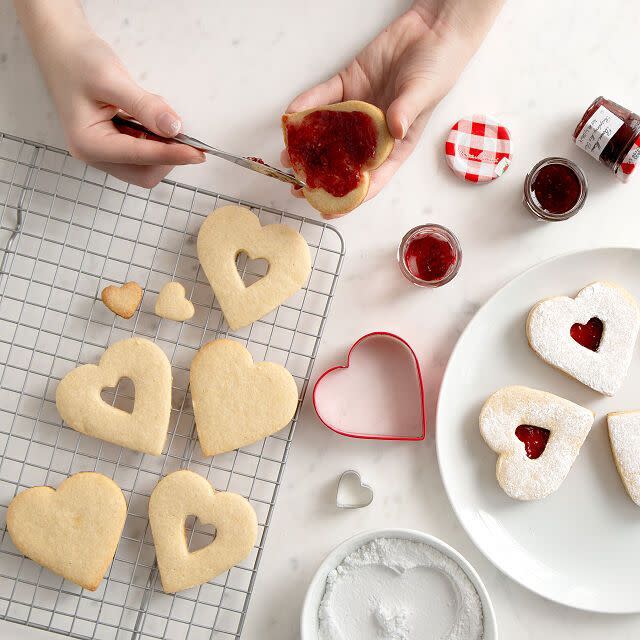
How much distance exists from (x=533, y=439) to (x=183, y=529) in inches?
36.2

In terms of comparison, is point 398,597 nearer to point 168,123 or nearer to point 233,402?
point 233,402

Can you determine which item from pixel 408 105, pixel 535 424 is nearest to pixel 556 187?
pixel 408 105

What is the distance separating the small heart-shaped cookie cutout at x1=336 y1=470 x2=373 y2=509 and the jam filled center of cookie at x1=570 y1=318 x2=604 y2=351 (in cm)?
67

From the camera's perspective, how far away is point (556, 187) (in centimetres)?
193

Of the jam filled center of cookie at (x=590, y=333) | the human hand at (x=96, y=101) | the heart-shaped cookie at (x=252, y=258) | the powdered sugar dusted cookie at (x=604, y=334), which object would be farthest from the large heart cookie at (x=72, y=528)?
the jam filled center of cookie at (x=590, y=333)

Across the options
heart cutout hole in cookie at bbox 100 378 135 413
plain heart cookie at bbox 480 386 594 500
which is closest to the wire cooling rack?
heart cutout hole in cookie at bbox 100 378 135 413

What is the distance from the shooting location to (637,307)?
1940 mm

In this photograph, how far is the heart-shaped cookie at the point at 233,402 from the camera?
183 cm

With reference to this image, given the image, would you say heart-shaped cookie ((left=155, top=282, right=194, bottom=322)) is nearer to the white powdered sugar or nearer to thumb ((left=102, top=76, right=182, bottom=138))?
thumb ((left=102, top=76, right=182, bottom=138))

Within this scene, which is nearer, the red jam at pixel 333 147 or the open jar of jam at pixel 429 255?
the red jam at pixel 333 147

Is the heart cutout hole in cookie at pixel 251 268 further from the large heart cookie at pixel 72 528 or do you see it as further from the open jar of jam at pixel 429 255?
the large heart cookie at pixel 72 528

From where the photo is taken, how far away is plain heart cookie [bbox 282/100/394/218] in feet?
5.43

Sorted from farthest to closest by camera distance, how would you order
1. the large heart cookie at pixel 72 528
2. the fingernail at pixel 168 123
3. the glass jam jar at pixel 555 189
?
the glass jam jar at pixel 555 189 → the large heart cookie at pixel 72 528 → the fingernail at pixel 168 123

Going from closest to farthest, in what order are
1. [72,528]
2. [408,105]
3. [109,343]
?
[408,105]
[72,528]
[109,343]
